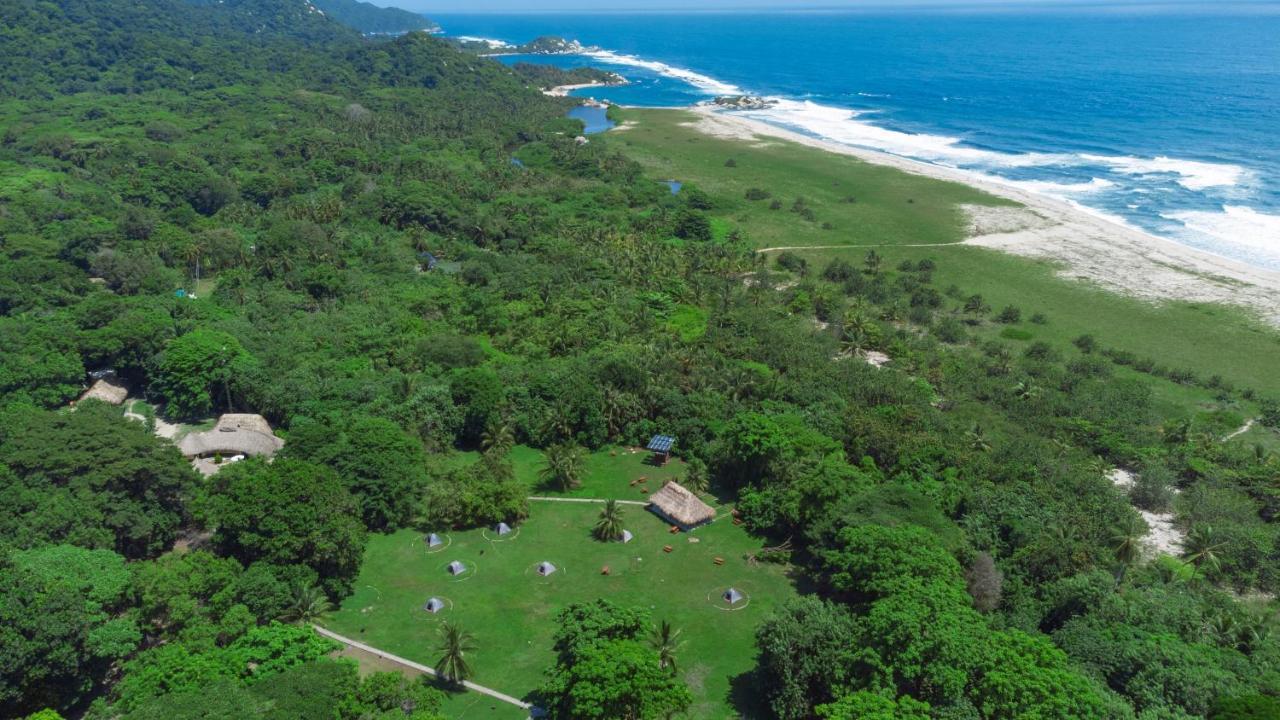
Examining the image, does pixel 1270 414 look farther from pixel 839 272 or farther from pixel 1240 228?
pixel 1240 228

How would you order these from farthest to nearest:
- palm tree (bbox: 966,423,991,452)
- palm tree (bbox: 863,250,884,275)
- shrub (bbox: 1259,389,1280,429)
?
palm tree (bbox: 863,250,884,275) < shrub (bbox: 1259,389,1280,429) < palm tree (bbox: 966,423,991,452)

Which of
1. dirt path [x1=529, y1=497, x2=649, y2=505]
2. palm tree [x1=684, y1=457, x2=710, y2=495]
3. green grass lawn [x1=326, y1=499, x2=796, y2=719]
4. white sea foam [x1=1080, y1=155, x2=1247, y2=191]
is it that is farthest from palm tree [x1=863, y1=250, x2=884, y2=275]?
white sea foam [x1=1080, y1=155, x2=1247, y2=191]

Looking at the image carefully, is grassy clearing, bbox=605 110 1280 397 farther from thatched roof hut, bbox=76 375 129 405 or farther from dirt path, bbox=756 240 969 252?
thatched roof hut, bbox=76 375 129 405

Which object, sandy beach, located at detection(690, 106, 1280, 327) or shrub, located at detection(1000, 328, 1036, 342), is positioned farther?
sandy beach, located at detection(690, 106, 1280, 327)

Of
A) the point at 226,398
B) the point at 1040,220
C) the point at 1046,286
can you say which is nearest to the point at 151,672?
the point at 226,398

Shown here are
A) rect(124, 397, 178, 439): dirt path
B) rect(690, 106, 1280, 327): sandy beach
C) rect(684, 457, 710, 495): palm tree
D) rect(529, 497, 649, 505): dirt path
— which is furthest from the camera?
rect(690, 106, 1280, 327): sandy beach

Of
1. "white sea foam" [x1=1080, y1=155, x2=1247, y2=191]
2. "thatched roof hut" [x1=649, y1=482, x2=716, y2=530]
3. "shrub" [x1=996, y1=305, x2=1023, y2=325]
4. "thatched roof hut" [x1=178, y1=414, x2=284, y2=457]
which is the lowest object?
"thatched roof hut" [x1=178, y1=414, x2=284, y2=457]

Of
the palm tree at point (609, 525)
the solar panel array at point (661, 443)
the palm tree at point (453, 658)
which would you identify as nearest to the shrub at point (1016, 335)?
the solar panel array at point (661, 443)
